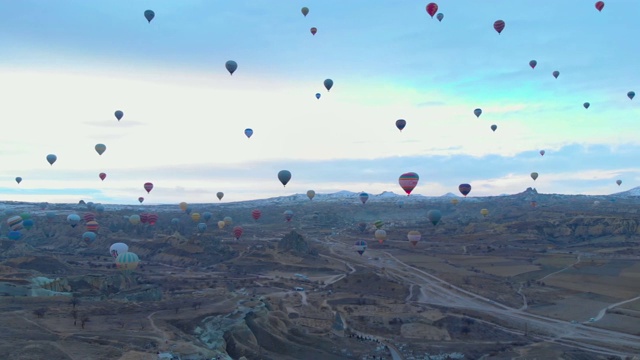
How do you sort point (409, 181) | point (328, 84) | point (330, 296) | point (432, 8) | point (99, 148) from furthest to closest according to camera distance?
point (99, 148) → point (328, 84) → point (409, 181) → point (432, 8) → point (330, 296)

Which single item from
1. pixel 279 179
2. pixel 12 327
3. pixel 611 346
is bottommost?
pixel 611 346

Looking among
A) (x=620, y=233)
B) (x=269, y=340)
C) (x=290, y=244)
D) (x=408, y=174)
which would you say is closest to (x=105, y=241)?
(x=290, y=244)

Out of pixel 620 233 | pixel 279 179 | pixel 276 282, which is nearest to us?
pixel 276 282

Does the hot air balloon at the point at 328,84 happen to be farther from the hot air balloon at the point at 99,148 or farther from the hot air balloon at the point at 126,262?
the hot air balloon at the point at 126,262

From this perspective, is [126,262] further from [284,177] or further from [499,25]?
[499,25]

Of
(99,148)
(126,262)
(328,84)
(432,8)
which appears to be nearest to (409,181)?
(328,84)

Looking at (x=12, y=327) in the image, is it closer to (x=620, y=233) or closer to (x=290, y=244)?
(x=290, y=244)

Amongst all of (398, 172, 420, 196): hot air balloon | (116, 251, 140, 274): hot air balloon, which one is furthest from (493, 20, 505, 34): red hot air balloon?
(116, 251, 140, 274): hot air balloon

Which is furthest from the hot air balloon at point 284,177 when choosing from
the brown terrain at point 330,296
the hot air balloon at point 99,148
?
the hot air balloon at point 99,148
